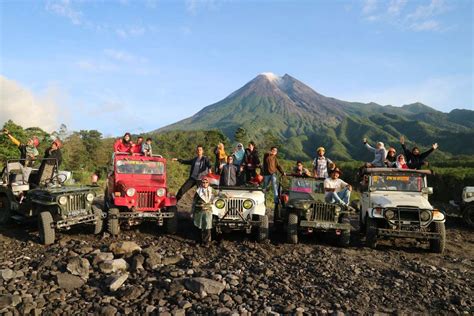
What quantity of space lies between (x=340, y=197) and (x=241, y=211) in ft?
7.90

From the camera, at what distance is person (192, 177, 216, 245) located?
8.23 metres

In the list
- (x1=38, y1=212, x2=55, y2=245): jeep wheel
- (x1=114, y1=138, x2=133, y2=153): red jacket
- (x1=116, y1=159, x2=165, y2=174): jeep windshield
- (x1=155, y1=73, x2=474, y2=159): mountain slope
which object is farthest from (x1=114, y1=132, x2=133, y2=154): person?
(x1=155, y1=73, x2=474, y2=159): mountain slope

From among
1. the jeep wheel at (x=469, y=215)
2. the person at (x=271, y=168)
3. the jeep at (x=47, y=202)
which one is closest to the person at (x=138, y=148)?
the jeep at (x=47, y=202)

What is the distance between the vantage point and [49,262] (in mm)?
6875

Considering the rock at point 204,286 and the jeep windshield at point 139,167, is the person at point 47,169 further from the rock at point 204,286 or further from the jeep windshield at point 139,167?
the rock at point 204,286

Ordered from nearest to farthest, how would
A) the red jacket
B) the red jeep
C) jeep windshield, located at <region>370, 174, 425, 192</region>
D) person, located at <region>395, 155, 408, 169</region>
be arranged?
the red jeep, jeep windshield, located at <region>370, 174, 425, 192</region>, person, located at <region>395, 155, 408, 169</region>, the red jacket

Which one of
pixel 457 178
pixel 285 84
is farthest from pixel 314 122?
pixel 457 178

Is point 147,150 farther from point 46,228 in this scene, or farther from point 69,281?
point 69,281

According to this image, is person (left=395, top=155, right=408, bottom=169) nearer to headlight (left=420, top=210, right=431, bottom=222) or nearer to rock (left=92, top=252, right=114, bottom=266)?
headlight (left=420, top=210, right=431, bottom=222)

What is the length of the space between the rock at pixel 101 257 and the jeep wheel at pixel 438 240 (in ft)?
21.4

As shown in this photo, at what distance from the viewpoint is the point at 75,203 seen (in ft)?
28.7

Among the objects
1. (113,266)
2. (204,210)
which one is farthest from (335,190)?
(113,266)

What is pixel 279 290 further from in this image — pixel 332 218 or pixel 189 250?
pixel 332 218

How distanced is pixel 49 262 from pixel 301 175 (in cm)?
595
